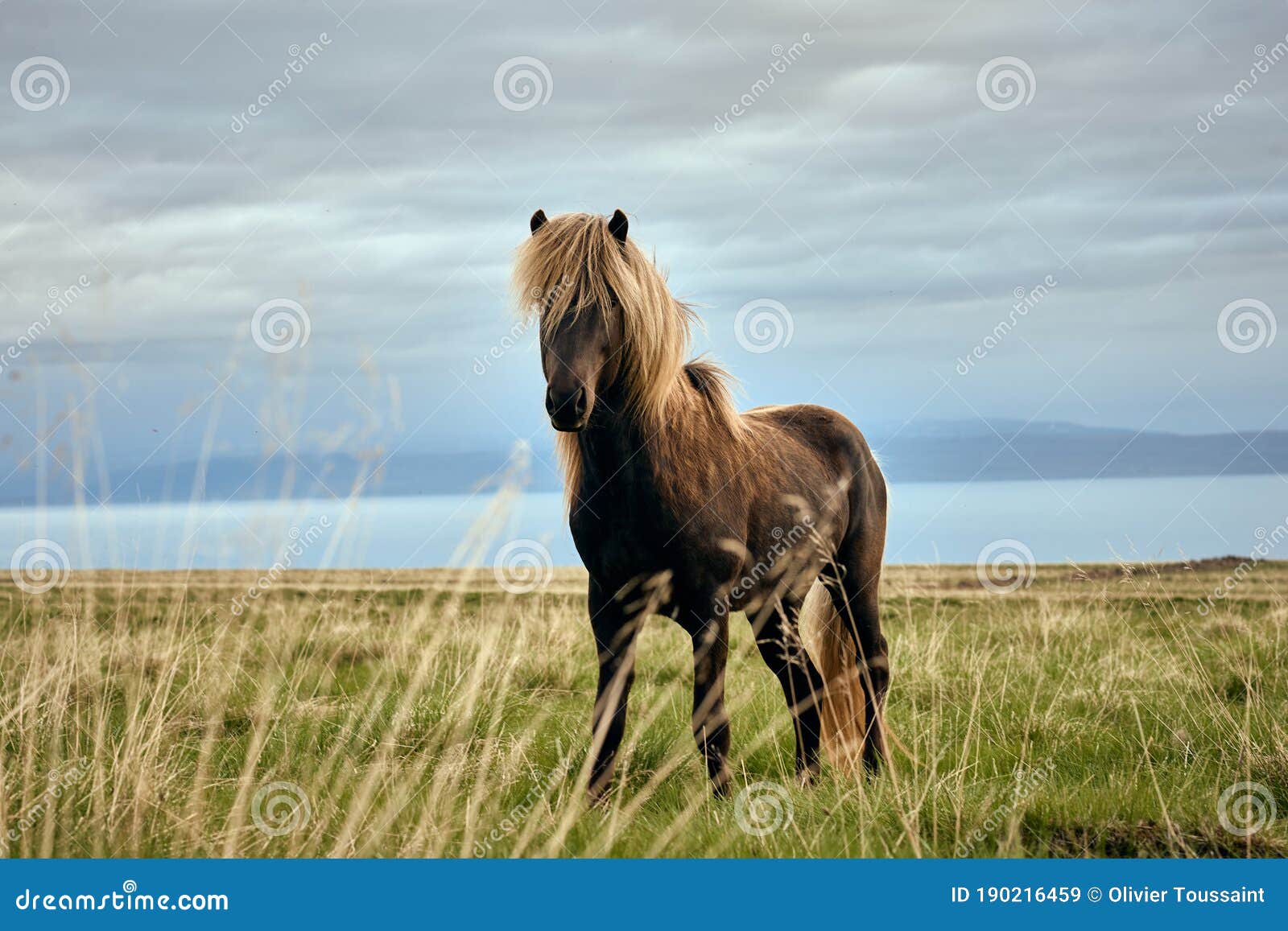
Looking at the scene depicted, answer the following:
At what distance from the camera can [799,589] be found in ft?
19.9

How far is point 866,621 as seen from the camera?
675cm

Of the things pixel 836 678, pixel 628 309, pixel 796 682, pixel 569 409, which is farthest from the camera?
pixel 836 678

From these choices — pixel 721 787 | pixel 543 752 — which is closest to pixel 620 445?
pixel 721 787

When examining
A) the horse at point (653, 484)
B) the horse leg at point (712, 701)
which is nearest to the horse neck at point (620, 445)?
the horse at point (653, 484)

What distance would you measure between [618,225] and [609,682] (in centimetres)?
232

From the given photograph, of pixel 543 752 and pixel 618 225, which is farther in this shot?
pixel 543 752

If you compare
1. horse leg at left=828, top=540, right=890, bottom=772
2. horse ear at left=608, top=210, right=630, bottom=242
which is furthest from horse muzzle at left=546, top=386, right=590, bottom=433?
horse leg at left=828, top=540, right=890, bottom=772

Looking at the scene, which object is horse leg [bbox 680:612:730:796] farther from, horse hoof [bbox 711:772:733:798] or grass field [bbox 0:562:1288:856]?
grass field [bbox 0:562:1288:856]

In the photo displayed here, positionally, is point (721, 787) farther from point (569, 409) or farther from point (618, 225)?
point (618, 225)

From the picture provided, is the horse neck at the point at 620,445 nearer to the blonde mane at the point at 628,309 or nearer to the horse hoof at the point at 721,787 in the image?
the blonde mane at the point at 628,309

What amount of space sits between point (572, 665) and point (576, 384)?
3953 millimetres

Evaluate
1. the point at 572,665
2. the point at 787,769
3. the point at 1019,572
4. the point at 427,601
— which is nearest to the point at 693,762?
Answer: the point at 787,769

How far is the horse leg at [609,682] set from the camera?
16.8 ft

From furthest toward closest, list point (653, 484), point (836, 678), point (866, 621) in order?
1. point (866, 621)
2. point (836, 678)
3. point (653, 484)
